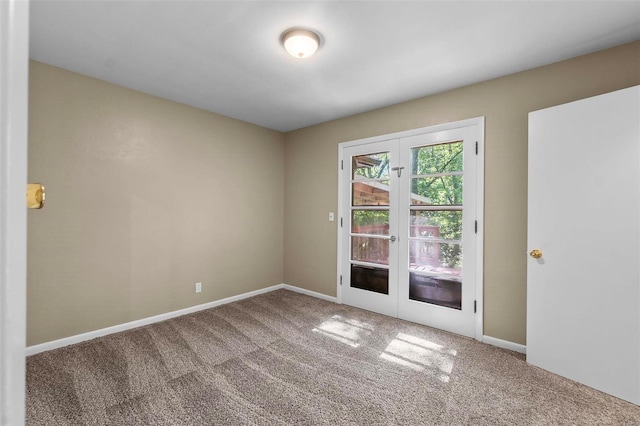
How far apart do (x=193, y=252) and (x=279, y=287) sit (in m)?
1.59

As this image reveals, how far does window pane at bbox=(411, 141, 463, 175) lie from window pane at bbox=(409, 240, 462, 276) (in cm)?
82

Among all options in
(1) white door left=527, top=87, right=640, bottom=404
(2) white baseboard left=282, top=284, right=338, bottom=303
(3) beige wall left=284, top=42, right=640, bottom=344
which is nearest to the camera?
(1) white door left=527, top=87, right=640, bottom=404

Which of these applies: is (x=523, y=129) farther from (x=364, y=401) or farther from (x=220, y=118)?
(x=220, y=118)

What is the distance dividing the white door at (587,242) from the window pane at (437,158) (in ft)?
2.36

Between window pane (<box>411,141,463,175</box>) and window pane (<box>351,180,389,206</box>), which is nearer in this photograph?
window pane (<box>411,141,463,175</box>)

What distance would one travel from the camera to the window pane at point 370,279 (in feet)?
12.3

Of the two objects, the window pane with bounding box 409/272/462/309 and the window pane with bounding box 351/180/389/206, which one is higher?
the window pane with bounding box 351/180/389/206

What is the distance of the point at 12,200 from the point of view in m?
0.41

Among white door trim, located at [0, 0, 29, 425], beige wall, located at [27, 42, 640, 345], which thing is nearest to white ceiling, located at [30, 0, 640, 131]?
beige wall, located at [27, 42, 640, 345]

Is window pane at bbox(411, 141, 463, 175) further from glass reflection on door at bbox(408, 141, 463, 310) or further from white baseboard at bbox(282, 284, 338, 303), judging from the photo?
white baseboard at bbox(282, 284, 338, 303)

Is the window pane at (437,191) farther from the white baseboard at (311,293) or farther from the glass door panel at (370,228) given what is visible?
the white baseboard at (311,293)

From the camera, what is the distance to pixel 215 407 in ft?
6.54

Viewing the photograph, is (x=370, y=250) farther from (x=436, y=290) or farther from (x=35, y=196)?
(x=35, y=196)

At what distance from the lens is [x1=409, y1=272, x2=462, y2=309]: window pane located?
3.19m
